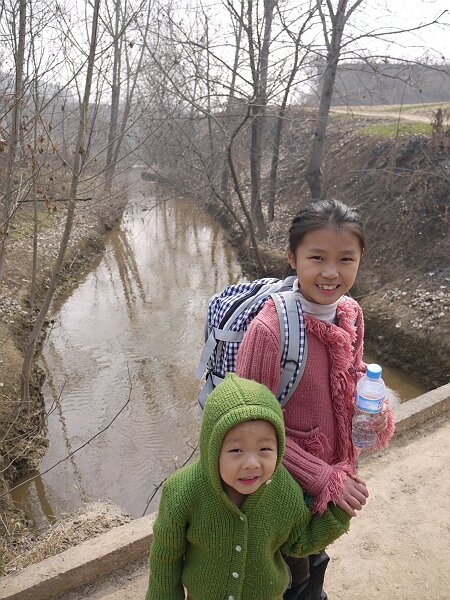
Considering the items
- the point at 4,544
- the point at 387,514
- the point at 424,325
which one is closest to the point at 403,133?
the point at 424,325

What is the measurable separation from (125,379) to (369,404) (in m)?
6.73

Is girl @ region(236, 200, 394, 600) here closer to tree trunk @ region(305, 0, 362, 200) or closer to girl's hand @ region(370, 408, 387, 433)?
girl's hand @ region(370, 408, 387, 433)

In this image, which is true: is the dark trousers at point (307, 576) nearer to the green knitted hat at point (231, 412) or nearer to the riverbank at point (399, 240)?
the green knitted hat at point (231, 412)

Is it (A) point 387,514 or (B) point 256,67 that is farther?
(B) point 256,67

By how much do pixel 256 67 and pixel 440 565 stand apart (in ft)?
32.5

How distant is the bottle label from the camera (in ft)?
5.86

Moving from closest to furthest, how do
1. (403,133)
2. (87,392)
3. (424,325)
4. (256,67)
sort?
(87,392)
(424,325)
(256,67)
(403,133)

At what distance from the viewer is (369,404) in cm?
179

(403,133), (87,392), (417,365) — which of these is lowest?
(87,392)

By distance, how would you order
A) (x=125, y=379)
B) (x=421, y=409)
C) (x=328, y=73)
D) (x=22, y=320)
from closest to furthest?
1. (x=421, y=409)
2. (x=125, y=379)
3. (x=22, y=320)
4. (x=328, y=73)

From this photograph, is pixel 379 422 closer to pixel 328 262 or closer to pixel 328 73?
pixel 328 262

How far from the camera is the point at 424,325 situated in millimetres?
8281

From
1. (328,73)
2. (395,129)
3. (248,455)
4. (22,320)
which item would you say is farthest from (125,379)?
(395,129)

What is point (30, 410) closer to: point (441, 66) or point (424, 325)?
point (424, 325)
